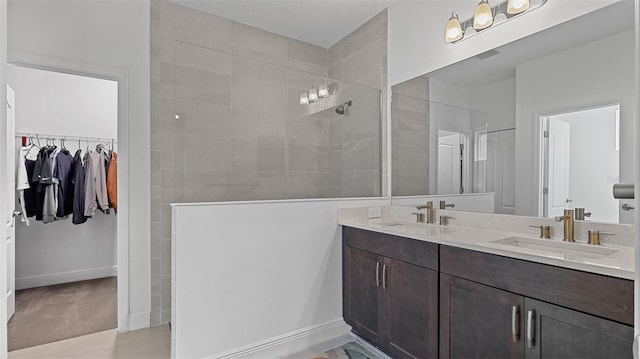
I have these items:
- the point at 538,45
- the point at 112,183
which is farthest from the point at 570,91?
the point at 112,183

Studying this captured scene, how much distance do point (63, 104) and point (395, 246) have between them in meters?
3.98

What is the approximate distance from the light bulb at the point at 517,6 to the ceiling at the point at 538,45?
162 millimetres

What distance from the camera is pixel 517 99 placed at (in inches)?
79.0

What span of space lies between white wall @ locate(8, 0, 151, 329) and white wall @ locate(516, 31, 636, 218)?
8.83 ft

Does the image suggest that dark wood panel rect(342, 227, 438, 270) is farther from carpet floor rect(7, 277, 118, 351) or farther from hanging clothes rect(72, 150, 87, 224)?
hanging clothes rect(72, 150, 87, 224)

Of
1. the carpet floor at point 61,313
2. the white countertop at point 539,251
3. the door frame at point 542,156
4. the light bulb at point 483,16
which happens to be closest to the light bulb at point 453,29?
the light bulb at point 483,16

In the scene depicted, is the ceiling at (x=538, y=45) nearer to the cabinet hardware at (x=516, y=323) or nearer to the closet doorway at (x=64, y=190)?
the cabinet hardware at (x=516, y=323)

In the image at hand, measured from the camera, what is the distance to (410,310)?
75.2 inches

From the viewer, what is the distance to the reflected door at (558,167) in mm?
1769

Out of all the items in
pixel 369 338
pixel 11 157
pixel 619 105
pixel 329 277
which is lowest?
pixel 369 338

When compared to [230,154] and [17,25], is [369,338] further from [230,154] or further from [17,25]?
[17,25]

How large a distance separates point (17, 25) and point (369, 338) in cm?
319

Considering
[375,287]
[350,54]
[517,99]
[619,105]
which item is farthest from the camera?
[350,54]

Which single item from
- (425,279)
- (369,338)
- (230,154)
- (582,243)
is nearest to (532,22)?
(582,243)
